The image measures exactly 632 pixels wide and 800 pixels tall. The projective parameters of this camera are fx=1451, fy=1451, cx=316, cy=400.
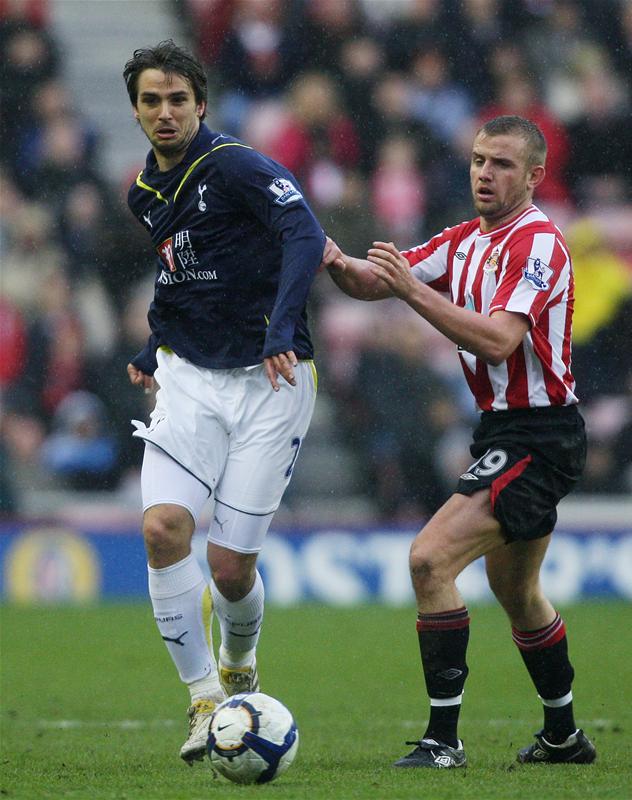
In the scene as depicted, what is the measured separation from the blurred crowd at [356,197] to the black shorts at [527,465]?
7291 mm

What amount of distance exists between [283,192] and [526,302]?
3.10 feet

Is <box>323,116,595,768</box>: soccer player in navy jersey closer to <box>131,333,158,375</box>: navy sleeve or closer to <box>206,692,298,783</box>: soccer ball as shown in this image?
<box>206,692,298,783</box>: soccer ball

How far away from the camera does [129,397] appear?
500 inches

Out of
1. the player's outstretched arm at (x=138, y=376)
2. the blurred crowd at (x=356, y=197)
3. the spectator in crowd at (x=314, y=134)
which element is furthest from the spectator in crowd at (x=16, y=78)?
the player's outstretched arm at (x=138, y=376)

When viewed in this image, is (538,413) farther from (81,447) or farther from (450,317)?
(81,447)

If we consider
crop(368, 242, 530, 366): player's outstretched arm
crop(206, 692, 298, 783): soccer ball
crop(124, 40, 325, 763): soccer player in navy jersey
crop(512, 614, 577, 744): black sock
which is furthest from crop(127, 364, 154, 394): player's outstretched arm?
crop(512, 614, 577, 744): black sock

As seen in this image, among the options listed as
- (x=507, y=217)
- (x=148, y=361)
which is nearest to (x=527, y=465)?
(x=507, y=217)

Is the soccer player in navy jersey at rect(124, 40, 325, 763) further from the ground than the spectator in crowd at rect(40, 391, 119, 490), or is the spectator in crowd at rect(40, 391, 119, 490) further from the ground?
the soccer player in navy jersey at rect(124, 40, 325, 763)

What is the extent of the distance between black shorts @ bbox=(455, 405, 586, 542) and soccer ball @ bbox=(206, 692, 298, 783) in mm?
1026

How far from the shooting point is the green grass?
4.50 meters

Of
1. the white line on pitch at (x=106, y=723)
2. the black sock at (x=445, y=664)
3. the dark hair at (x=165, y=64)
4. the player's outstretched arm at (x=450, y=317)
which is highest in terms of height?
the dark hair at (x=165, y=64)

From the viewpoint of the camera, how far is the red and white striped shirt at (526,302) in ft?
16.2

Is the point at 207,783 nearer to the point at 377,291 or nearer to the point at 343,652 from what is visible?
the point at 377,291

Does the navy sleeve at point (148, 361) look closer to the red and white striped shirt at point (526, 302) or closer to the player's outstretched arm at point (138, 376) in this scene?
the player's outstretched arm at point (138, 376)
